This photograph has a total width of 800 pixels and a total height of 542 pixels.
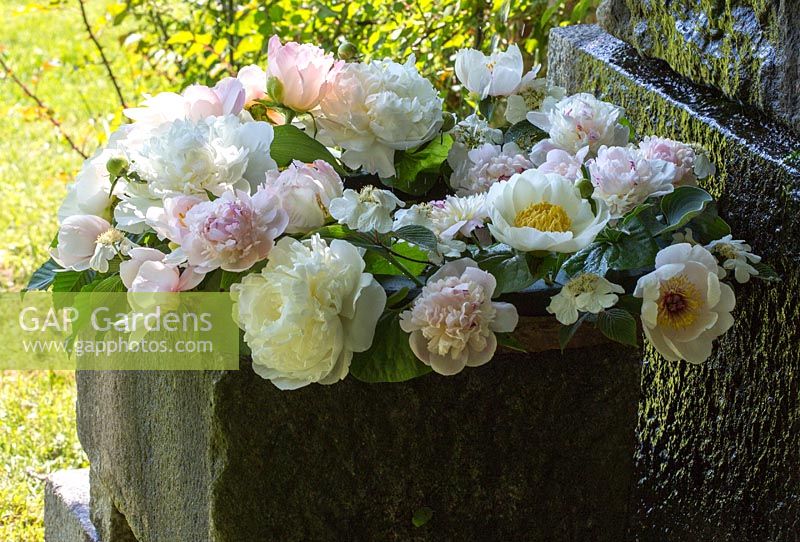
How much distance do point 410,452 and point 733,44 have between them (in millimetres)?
782

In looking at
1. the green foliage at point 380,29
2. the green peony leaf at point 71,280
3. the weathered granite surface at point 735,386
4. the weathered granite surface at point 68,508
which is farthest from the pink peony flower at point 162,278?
the green foliage at point 380,29

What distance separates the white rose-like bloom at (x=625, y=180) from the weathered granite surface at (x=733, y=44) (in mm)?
271

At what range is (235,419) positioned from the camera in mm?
1200

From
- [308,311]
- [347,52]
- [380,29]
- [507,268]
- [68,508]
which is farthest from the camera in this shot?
[380,29]

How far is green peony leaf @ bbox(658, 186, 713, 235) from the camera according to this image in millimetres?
1205

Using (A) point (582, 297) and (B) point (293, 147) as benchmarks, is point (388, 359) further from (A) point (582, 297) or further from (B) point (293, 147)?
(B) point (293, 147)

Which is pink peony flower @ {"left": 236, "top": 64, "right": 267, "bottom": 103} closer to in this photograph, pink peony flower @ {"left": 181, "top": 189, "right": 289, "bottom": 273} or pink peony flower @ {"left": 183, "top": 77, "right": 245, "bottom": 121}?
pink peony flower @ {"left": 183, "top": 77, "right": 245, "bottom": 121}

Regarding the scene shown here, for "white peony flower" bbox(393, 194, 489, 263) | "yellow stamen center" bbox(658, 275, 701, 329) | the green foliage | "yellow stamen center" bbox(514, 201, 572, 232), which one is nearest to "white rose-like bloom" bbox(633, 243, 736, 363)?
"yellow stamen center" bbox(658, 275, 701, 329)

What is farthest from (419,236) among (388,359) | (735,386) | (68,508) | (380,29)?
(380,29)

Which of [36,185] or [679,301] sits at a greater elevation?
[679,301]

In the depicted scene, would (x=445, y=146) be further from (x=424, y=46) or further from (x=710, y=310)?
(x=424, y=46)

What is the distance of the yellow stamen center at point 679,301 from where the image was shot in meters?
1.10

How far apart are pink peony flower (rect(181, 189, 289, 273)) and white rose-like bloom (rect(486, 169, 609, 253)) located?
0.82ft
